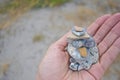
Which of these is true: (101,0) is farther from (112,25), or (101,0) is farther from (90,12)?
(112,25)

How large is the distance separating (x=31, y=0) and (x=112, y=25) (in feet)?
6.72

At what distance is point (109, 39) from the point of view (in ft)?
5.83

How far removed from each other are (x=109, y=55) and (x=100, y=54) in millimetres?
65

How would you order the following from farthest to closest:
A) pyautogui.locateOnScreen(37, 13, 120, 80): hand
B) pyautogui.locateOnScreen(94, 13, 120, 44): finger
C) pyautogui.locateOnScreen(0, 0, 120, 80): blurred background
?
pyautogui.locateOnScreen(0, 0, 120, 80): blurred background → pyautogui.locateOnScreen(94, 13, 120, 44): finger → pyautogui.locateOnScreen(37, 13, 120, 80): hand

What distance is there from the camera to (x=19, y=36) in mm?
3215

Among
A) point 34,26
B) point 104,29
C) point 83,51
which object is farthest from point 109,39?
point 34,26

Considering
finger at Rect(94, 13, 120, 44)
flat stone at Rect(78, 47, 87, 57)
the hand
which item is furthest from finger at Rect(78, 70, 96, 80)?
finger at Rect(94, 13, 120, 44)

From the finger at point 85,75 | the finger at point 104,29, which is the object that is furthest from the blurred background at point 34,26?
the finger at point 85,75

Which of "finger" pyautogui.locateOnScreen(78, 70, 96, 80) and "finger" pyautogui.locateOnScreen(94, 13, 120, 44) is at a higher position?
"finger" pyautogui.locateOnScreen(94, 13, 120, 44)

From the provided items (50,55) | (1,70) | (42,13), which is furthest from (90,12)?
(50,55)

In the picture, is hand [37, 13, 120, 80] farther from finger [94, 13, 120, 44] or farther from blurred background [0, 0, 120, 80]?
blurred background [0, 0, 120, 80]

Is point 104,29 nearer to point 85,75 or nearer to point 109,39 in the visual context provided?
point 109,39

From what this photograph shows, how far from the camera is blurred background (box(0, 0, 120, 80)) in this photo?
2.85 meters

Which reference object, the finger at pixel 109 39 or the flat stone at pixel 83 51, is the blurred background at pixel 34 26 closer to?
the finger at pixel 109 39
